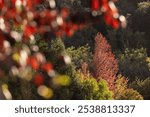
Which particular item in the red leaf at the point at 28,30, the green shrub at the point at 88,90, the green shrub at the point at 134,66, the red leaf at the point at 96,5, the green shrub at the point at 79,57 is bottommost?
the green shrub at the point at 134,66

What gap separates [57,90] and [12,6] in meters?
13.0

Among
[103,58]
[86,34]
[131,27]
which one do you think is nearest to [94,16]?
[103,58]

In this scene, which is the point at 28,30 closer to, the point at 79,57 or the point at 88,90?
the point at 88,90

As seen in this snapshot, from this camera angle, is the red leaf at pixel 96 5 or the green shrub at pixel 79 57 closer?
the red leaf at pixel 96 5

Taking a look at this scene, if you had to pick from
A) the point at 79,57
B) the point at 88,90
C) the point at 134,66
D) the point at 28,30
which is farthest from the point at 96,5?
the point at 79,57

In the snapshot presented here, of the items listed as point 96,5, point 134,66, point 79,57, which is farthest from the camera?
point 79,57

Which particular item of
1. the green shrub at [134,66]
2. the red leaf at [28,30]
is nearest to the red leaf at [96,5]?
the red leaf at [28,30]

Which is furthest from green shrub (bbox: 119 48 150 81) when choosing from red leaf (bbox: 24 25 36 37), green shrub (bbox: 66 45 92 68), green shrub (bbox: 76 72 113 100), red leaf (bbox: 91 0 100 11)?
red leaf (bbox: 24 25 36 37)

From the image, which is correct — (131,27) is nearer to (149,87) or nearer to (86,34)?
(86,34)

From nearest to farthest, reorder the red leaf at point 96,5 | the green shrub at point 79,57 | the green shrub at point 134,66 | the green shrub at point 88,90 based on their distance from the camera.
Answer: the red leaf at point 96,5, the green shrub at point 88,90, the green shrub at point 134,66, the green shrub at point 79,57

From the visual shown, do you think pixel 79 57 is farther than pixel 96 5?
Yes

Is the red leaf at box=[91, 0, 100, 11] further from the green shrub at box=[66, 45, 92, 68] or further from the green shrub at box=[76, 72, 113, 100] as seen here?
the green shrub at box=[66, 45, 92, 68]

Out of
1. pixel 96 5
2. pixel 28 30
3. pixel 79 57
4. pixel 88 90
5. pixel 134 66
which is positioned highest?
pixel 96 5

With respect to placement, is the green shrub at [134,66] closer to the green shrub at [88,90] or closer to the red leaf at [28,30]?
the green shrub at [88,90]
